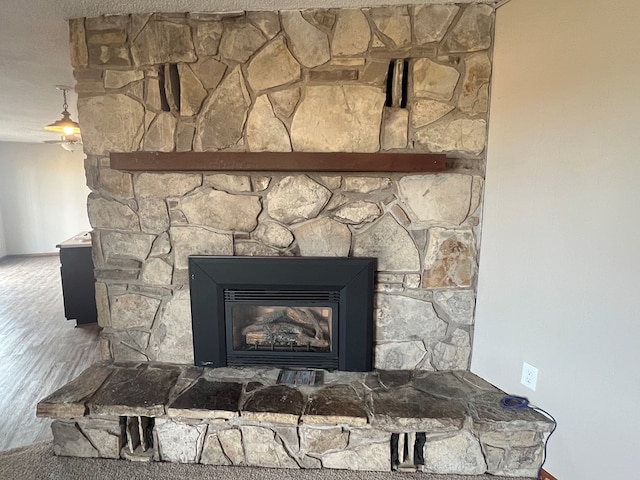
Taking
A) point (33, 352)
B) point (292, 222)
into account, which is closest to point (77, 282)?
point (33, 352)

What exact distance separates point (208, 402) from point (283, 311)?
1.98 feet

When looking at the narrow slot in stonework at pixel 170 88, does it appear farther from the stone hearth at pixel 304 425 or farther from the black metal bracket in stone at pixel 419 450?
the black metal bracket in stone at pixel 419 450

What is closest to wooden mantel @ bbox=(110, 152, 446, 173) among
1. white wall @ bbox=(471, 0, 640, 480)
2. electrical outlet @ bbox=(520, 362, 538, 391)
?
white wall @ bbox=(471, 0, 640, 480)

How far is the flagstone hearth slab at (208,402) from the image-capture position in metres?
1.74

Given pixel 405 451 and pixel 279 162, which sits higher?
pixel 279 162

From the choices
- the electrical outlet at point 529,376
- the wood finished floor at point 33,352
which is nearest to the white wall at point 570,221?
the electrical outlet at point 529,376

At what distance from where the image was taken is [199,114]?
1.94m

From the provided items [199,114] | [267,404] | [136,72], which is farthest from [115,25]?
[267,404]

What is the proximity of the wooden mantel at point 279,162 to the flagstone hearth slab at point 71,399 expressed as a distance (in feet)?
3.70

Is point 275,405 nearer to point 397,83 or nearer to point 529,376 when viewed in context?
point 529,376

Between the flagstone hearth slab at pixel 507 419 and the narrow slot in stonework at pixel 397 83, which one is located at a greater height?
the narrow slot in stonework at pixel 397 83

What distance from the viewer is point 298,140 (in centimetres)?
192

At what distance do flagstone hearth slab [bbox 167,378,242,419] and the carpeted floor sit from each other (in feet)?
0.92

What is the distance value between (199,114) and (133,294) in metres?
1.06
